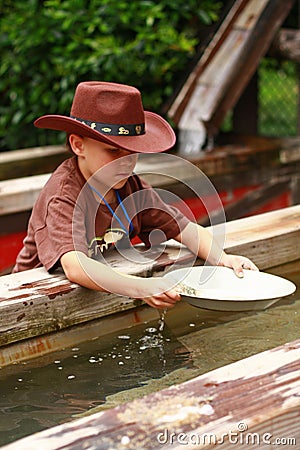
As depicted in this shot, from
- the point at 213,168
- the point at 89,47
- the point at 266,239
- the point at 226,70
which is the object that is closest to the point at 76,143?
the point at 266,239

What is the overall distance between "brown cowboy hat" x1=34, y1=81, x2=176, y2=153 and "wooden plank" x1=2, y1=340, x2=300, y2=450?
1.11 meters

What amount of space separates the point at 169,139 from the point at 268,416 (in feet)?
4.68

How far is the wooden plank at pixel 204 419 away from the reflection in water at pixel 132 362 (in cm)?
63

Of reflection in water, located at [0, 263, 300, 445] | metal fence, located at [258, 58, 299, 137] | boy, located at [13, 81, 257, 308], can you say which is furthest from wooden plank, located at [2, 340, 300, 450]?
metal fence, located at [258, 58, 299, 137]

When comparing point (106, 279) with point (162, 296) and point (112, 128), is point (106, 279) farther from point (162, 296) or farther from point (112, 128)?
point (112, 128)

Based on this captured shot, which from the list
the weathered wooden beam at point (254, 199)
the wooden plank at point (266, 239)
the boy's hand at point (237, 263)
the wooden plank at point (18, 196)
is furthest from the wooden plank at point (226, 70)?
A: the boy's hand at point (237, 263)

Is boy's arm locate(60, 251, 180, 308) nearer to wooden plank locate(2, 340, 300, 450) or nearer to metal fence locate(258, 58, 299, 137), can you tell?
wooden plank locate(2, 340, 300, 450)

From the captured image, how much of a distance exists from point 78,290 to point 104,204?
364mm

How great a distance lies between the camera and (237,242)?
300 cm

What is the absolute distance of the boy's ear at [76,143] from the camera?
8.77 ft

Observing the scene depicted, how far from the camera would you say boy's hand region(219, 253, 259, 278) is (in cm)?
275

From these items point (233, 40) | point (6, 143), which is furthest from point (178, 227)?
point (6, 143)

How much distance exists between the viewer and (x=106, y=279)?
8.18 ft

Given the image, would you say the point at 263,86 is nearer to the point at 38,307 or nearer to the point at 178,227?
the point at 178,227
